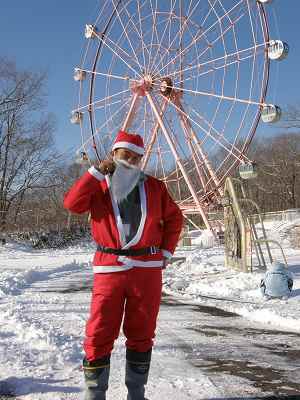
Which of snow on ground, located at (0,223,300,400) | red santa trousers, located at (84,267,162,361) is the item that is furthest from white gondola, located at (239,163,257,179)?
red santa trousers, located at (84,267,162,361)

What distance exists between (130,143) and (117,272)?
2.72 ft

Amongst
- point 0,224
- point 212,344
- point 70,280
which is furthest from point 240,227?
point 0,224

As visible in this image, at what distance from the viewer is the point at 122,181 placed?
2.94 metres

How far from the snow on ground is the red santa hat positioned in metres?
1.53

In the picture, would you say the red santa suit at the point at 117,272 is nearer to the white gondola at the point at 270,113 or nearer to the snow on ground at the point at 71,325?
the snow on ground at the point at 71,325

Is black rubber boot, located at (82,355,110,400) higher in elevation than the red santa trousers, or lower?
lower

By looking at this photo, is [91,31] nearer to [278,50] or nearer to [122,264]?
[278,50]

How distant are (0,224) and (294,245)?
18384 millimetres

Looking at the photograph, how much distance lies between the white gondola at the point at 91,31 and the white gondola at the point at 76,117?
358cm

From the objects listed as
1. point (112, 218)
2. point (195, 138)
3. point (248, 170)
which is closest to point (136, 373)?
point (112, 218)

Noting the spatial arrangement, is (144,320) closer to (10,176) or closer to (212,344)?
(212,344)

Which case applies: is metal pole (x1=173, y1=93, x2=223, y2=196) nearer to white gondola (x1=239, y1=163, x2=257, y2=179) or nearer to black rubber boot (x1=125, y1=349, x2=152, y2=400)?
white gondola (x1=239, y1=163, x2=257, y2=179)

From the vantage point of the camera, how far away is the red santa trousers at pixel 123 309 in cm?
274

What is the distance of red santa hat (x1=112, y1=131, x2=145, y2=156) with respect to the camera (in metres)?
3.08
